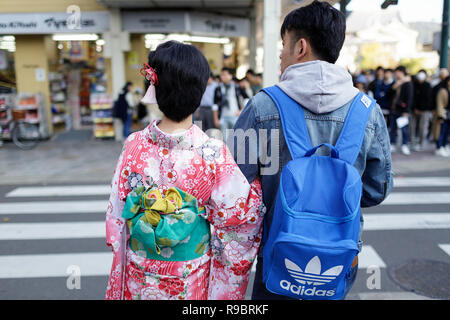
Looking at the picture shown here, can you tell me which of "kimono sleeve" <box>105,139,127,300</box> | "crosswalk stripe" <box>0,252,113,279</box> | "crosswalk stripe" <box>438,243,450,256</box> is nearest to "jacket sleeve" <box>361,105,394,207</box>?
"kimono sleeve" <box>105,139,127,300</box>

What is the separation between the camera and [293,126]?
159cm

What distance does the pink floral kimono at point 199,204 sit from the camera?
1645mm

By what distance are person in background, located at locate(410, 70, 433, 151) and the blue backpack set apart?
32.6 ft

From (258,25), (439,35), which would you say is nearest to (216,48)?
(258,25)

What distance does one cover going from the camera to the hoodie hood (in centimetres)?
158

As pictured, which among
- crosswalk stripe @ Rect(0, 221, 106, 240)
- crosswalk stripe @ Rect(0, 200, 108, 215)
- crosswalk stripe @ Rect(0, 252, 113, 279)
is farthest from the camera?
crosswalk stripe @ Rect(0, 200, 108, 215)

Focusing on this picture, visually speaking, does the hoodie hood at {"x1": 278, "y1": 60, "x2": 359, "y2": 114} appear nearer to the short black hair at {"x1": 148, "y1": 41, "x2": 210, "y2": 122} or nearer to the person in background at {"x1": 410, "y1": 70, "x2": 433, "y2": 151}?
the short black hair at {"x1": 148, "y1": 41, "x2": 210, "y2": 122}

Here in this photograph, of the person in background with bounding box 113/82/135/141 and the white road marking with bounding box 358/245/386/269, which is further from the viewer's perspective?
the person in background with bounding box 113/82/135/141

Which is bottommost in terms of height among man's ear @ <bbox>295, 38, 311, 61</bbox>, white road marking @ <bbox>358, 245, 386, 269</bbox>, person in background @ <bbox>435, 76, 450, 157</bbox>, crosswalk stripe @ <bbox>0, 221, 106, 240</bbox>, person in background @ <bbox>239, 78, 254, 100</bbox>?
crosswalk stripe @ <bbox>0, 221, 106, 240</bbox>

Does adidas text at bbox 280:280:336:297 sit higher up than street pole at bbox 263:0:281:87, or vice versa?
street pole at bbox 263:0:281:87

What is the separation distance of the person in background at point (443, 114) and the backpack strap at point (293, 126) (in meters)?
8.94

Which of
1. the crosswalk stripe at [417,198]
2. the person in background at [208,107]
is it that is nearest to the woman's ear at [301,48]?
the crosswalk stripe at [417,198]

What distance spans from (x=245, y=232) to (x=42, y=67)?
40.1ft

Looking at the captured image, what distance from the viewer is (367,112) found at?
5.35ft
